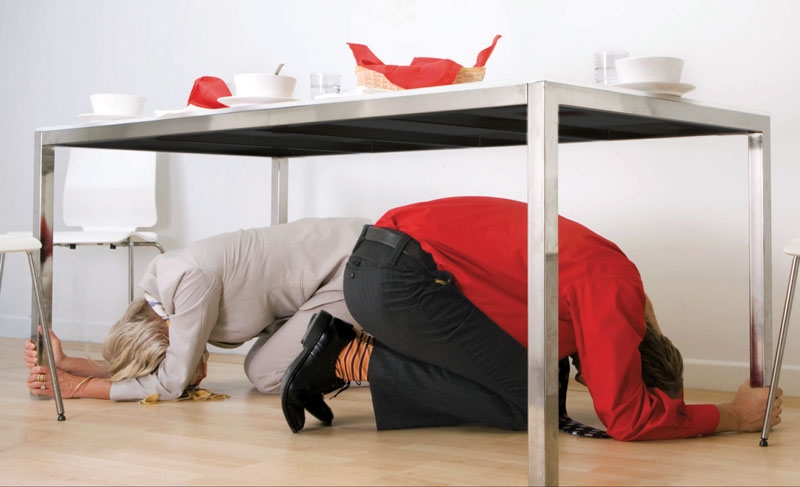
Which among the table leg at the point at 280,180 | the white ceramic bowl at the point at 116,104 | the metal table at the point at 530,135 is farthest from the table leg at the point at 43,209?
the table leg at the point at 280,180

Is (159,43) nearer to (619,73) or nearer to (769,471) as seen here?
(619,73)

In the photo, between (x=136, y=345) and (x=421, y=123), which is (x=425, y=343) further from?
(x=136, y=345)

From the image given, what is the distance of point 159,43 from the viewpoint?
15.5ft

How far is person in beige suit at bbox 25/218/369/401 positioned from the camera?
291 cm

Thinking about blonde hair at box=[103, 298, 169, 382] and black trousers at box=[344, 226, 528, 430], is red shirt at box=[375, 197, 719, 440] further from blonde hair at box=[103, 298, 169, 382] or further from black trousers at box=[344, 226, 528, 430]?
blonde hair at box=[103, 298, 169, 382]

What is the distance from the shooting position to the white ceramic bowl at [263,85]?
243 centimetres

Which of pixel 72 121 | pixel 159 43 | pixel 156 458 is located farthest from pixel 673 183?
pixel 72 121

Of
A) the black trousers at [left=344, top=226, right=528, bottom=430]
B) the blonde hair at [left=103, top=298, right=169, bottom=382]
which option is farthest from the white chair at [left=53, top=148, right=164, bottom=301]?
the black trousers at [left=344, top=226, right=528, bottom=430]

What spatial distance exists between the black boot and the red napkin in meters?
0.61

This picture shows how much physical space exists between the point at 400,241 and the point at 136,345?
1.03 m

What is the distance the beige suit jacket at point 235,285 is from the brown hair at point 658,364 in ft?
3.33

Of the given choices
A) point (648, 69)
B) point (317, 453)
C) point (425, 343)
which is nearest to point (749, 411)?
point (425, 343)

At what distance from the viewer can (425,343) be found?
7.93 feet

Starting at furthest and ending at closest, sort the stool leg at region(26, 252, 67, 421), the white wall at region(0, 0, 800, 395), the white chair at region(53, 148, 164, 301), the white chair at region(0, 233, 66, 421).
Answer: the white chair at region(53, 148, 164, 301), the white wall at region(0, 0, 800, 395), the stool leg at region(26, 252, 67, 421), the white chair at region(0, 233, 66, 421)
